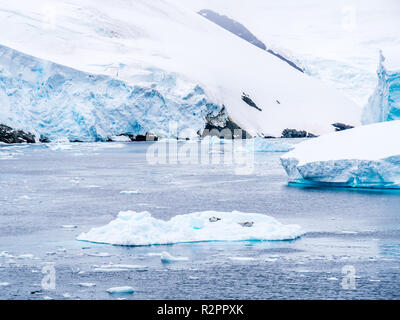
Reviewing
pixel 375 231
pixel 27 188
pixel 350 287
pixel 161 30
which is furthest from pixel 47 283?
pixel 161 30

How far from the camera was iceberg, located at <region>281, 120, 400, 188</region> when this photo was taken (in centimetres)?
1778

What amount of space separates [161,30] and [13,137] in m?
36.1

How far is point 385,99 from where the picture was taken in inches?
1267

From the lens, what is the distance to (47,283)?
27.1 ft

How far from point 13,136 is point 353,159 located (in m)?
35.4

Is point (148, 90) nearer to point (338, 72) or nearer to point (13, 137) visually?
point (13, 137)

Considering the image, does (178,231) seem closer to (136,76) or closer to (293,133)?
(136,76)

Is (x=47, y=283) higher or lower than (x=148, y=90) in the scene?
lower

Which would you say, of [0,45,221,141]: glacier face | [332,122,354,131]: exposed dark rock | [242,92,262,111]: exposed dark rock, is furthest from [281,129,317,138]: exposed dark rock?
[0,45,221,141]: glacier face

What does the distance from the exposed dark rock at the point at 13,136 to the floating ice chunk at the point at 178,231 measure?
36784 mm

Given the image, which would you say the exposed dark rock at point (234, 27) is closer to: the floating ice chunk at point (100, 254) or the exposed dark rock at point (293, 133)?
the exposed dark rock at point (293, 133)

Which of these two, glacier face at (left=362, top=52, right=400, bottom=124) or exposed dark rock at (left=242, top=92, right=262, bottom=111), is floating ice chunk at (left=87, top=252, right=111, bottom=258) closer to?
glacier face at (left=362, top=52, right=400, bottom=124)

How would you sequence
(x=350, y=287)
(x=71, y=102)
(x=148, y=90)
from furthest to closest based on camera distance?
(x=148, y=90), (x=71, y=102), (x=350, y=287)

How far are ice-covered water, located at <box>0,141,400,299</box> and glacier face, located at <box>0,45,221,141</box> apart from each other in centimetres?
2620
